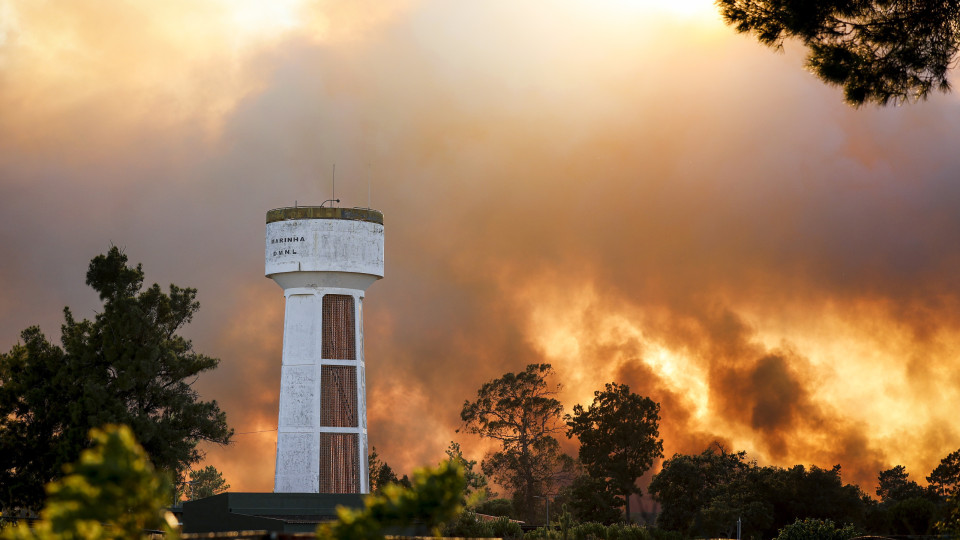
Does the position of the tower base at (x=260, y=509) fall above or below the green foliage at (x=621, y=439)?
below

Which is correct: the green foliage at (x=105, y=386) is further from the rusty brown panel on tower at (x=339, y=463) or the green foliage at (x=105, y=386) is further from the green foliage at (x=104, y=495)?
the green foliage at (x=104, y=495)

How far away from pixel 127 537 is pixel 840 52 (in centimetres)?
1703

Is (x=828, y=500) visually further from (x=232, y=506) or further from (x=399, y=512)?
(x=399, y=512)

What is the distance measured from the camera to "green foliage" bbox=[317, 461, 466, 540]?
14500mm

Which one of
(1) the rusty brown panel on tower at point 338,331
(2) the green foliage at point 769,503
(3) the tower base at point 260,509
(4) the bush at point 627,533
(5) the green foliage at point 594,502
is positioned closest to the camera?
(3) the tower base at point 260,509

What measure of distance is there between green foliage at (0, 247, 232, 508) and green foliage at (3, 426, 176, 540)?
110 ft

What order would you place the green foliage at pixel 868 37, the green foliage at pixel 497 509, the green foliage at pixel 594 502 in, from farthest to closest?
the green foliage at pixel 497 509, the green foliage at pixel 594 502, the green foliage at pixel 868 37

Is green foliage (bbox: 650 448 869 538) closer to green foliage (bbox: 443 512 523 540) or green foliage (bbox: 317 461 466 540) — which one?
green foliage (bbox: 443 512 523 540)

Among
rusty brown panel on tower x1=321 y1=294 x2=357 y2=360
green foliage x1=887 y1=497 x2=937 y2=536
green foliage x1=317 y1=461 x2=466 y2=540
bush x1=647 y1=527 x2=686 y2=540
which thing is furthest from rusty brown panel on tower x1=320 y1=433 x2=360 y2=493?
green foliage x1=317 y1=461 x2=466 y2=540

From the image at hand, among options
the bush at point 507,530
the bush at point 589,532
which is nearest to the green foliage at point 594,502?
the bush at point 589,532

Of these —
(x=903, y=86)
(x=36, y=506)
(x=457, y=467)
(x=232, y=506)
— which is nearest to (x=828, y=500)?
(x=232, y=506)

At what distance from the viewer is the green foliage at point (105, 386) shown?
151 ft

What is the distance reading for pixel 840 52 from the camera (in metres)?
24.3

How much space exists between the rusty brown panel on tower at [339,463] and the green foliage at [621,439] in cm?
2697
